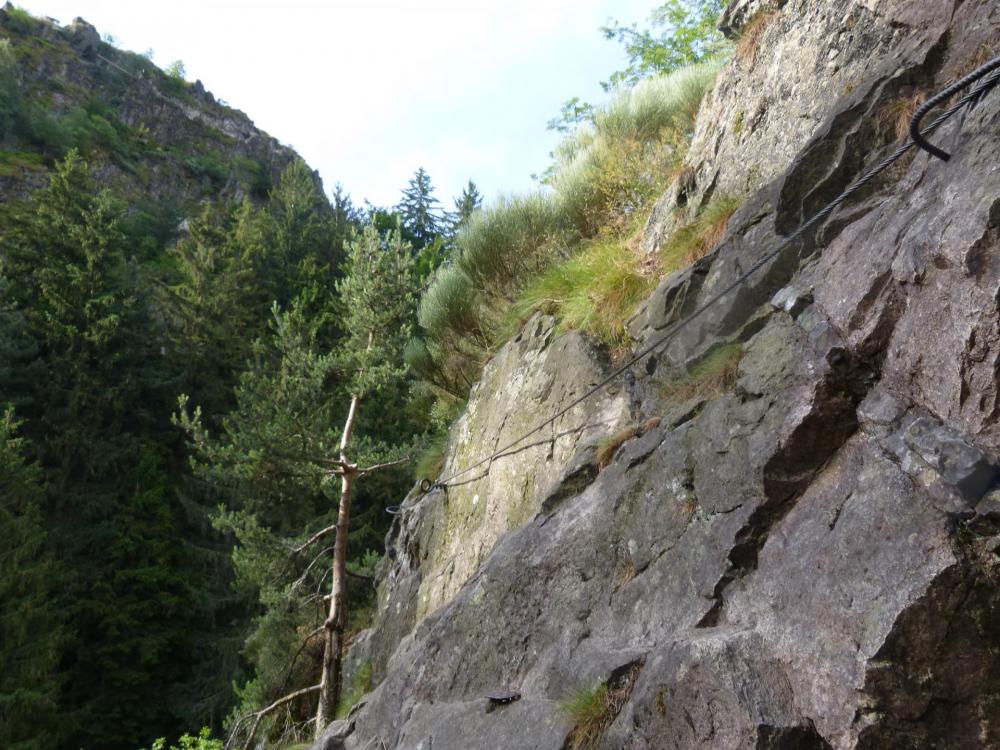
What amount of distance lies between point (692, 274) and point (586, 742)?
3315 mm

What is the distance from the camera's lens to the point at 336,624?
10133 mm

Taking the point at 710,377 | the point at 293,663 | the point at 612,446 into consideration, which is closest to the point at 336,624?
the point at 293,663

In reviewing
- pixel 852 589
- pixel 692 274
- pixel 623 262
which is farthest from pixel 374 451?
pixel 852 589

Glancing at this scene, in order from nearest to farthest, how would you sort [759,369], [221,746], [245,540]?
[759,369]
[221,746]
[245,540]

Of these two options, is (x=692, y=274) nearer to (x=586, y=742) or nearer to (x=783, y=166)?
(x=783, y=166)

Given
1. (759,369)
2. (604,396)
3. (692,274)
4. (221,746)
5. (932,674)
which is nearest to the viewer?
(932,674)

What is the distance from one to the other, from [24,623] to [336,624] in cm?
808

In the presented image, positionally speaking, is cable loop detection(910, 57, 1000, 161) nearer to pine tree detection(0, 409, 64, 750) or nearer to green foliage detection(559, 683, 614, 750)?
green foliage detection(559, 683, 614, 750)

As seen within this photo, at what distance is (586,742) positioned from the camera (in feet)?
11.1

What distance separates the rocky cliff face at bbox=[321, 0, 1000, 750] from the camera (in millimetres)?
2701

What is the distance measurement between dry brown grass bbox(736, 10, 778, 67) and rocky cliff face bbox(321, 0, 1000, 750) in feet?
0.82

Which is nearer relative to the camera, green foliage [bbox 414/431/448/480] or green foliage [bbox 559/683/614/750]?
green foliage [bbox 559/683/614/750]

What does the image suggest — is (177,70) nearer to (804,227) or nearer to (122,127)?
(122,127)

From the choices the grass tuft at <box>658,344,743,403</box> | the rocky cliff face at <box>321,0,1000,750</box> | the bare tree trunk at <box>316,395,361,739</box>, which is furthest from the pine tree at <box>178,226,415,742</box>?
the grass tuft at <box>658,344,743,403</box>
